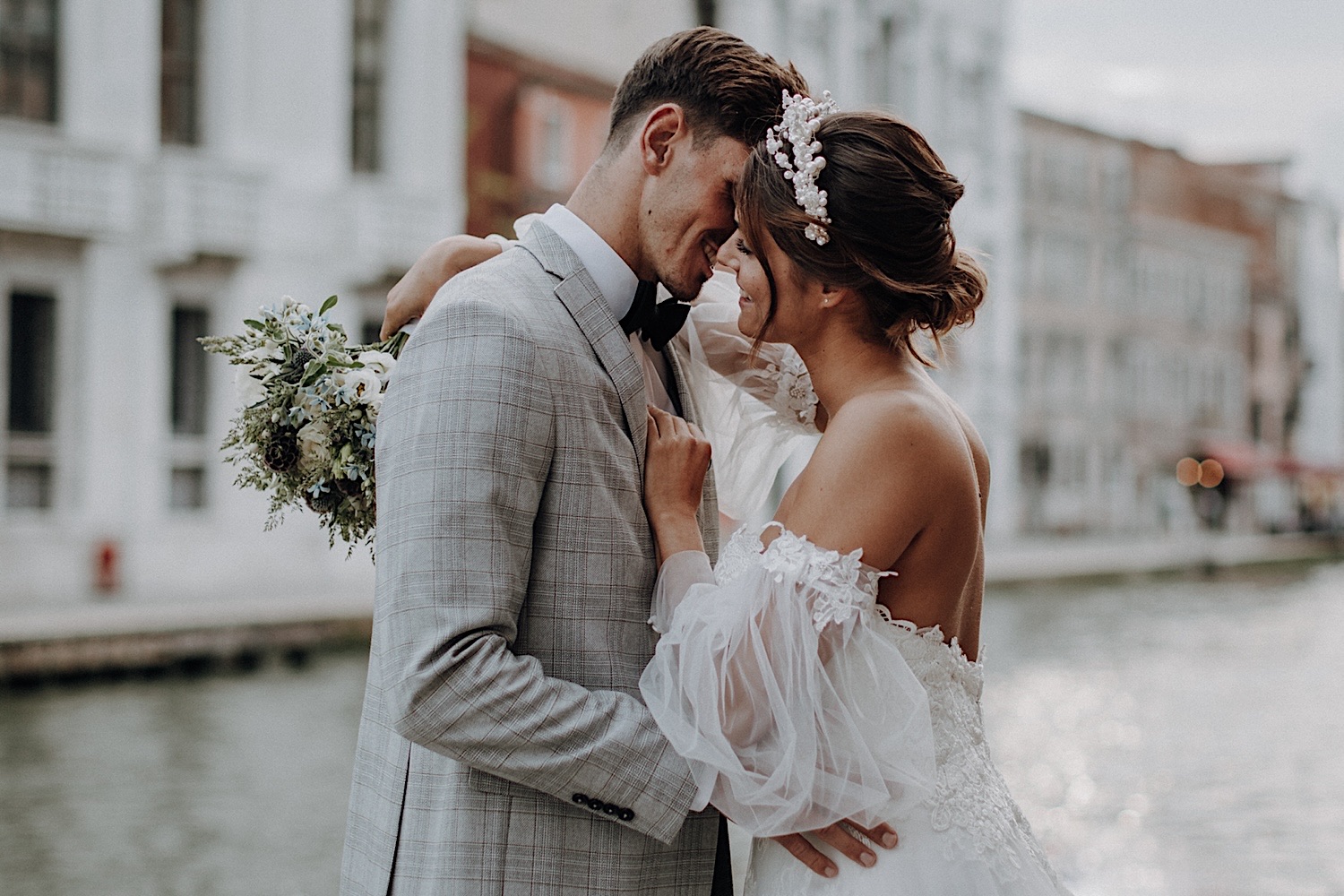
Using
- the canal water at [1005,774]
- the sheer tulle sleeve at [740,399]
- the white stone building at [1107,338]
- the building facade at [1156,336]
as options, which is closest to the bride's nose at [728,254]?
the sheer tulle sleeve at [740,399]

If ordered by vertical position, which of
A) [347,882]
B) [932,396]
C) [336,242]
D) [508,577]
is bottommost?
[347,882]

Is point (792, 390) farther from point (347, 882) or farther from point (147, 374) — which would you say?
point (147, 374)

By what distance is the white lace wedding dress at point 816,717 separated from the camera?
1.96m

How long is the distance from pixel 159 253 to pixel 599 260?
1371 centimetres

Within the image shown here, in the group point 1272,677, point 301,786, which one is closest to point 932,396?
point 301,786

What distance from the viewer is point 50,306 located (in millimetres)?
14656

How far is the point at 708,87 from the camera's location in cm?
216

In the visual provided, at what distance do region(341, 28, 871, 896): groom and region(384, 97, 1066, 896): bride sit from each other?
0.07 m

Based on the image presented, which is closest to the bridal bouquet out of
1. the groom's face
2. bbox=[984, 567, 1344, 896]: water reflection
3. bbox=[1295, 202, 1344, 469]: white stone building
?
the groom's face

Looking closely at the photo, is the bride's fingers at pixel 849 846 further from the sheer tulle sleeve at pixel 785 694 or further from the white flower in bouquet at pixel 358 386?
the white flower in bouquet at pixel 358 386

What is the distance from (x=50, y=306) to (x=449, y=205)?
4584 mm

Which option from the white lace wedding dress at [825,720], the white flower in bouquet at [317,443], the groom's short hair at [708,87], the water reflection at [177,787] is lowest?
the water reflection at [177,787]

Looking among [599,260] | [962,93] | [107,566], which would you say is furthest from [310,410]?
[962,93]

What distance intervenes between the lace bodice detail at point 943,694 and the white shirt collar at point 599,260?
0.40 m
